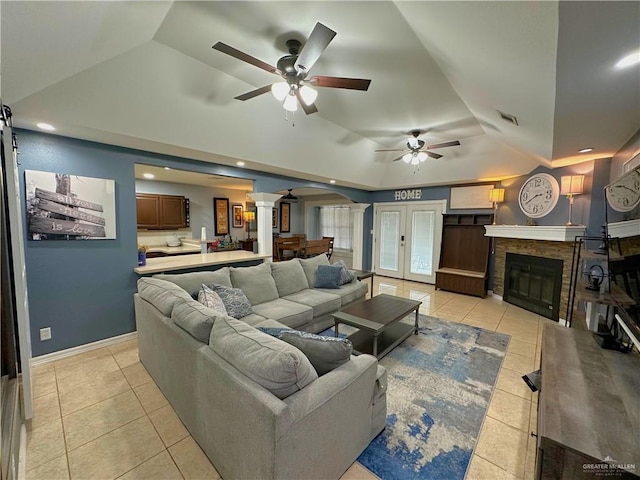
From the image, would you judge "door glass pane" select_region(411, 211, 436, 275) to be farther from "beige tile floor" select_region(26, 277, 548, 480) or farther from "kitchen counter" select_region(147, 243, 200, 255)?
"kitchen counter" select_region(147, 243, 200, 255)

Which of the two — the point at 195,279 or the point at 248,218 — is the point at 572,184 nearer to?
the point at 195,279

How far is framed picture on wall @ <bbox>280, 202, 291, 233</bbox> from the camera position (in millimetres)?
9602

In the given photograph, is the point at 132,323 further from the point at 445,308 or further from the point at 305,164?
the point at 445,308

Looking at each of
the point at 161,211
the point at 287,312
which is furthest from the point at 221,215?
the point at 287,312

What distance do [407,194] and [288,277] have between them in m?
4.24

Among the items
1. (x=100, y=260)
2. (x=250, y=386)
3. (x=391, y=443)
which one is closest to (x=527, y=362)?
(x=391, y=443)

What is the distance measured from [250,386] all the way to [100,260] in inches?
112

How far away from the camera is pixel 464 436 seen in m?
1.88

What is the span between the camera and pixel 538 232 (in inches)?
160

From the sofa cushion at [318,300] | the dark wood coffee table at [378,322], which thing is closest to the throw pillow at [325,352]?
the dark wood coffee table at [378,322]

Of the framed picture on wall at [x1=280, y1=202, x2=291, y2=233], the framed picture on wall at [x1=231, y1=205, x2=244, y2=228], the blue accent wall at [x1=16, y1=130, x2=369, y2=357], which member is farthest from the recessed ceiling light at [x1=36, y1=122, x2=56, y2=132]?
the framed picture on wall at [x1=280, y1=202, x2=291, y2=233]

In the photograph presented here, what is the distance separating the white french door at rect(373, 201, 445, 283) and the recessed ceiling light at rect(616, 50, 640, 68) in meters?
4.89

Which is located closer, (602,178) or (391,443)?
(391,443)

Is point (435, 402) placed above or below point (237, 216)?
below
